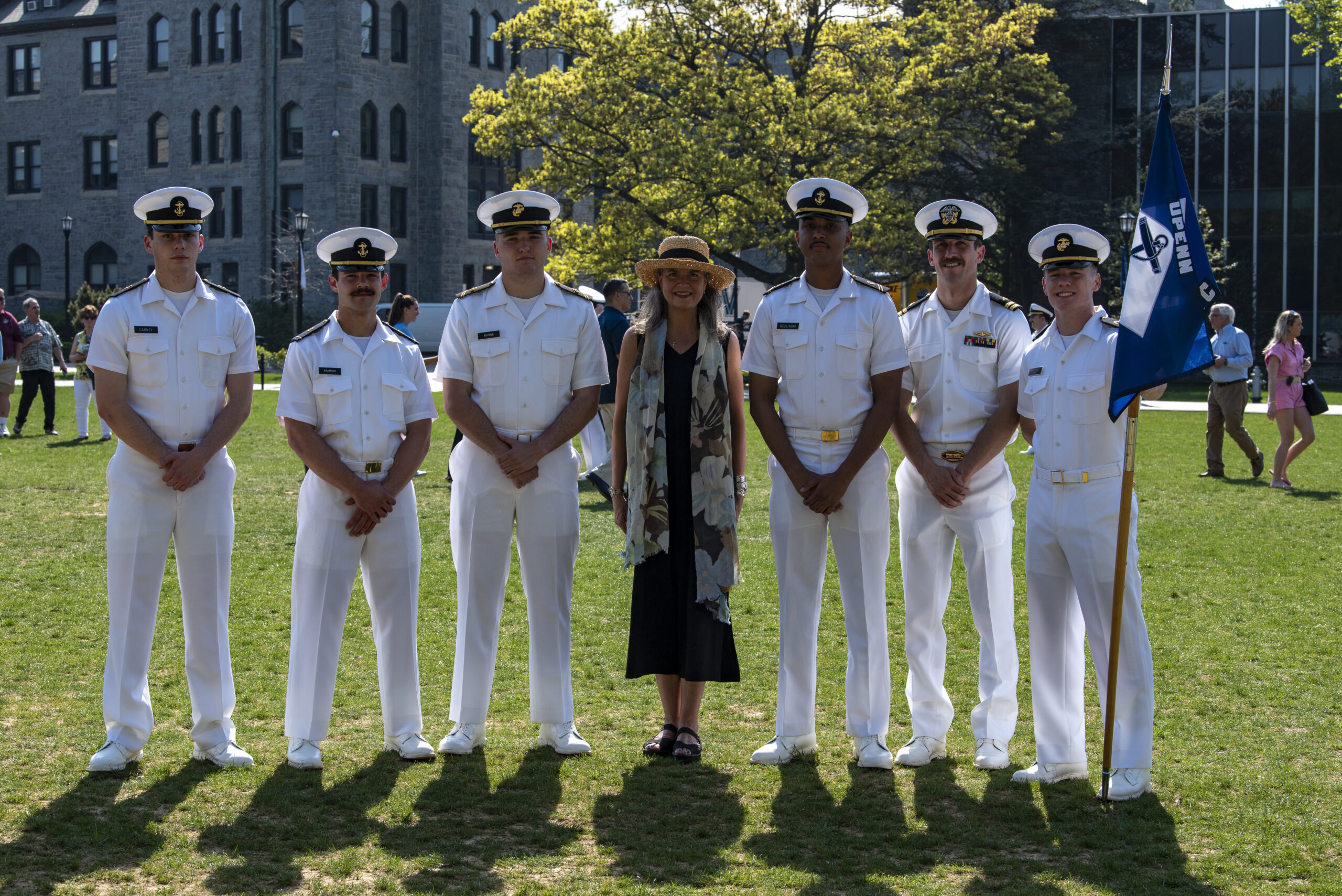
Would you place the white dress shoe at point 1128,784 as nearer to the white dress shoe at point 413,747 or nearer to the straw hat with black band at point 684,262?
the straw hat with black band at point 684,262

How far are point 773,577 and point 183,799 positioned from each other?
5.53m

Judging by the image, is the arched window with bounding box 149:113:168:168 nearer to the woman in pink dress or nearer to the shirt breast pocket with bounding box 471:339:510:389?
the woman in pink dress

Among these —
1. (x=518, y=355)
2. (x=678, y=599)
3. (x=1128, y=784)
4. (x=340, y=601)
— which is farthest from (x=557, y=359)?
(x=1128, y=784)

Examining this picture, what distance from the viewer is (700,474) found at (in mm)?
6102

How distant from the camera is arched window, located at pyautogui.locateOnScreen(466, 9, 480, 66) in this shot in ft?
195

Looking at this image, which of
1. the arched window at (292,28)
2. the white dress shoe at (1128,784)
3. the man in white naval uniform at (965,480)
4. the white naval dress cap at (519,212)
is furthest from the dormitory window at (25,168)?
the white dress shoe at (1128,784)

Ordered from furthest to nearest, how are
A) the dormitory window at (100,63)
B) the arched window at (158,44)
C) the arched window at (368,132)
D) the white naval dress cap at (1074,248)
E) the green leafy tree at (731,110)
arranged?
the dormitory window at (100,63)
the arched window at (158,44)
the arched window at (368,132)
the green leafy tree at (731,110)
the white naval dress cap at (1074,248)

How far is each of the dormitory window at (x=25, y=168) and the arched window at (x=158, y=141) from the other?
23.1 ft

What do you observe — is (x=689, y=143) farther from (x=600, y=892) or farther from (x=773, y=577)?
(x=600, y=892)

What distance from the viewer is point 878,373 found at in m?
6.14

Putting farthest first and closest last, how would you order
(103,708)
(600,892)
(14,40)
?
1. (14,40)
2. (103,708)
3. (600,892)

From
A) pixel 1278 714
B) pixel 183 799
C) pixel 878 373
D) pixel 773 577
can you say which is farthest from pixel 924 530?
pixel 773 577

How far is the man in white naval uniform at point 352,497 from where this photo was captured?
5.94m

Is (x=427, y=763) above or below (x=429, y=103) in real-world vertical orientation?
below
